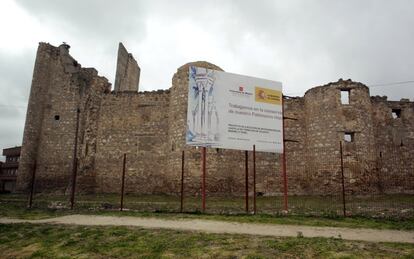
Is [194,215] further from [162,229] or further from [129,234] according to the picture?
[129,234]

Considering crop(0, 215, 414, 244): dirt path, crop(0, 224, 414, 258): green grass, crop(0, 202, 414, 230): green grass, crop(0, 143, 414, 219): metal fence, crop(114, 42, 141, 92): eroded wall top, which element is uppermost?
crop(114, 42, 141, 92): eroded wall top

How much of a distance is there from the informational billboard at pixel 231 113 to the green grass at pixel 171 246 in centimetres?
501

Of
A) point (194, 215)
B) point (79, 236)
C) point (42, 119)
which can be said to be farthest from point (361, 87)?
A: point (42, 119)

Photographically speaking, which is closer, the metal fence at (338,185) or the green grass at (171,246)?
the green grass at (171,246)

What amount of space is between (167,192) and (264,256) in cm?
1393

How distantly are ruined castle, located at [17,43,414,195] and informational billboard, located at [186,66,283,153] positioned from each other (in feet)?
21.3

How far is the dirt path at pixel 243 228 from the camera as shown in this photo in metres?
7.67

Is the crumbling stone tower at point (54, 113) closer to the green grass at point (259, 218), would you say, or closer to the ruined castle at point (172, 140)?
the ruined castle at point (172, 140)

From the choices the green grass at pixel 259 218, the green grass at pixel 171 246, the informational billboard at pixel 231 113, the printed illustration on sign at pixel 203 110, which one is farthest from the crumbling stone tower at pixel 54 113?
the green grass at pixel 171 246

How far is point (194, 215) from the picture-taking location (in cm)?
1095

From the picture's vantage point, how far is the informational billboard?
1228 centimetres

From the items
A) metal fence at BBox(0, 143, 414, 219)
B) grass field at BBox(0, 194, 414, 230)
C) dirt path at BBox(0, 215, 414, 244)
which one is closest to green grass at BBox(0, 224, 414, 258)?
dirt path at BBox(0, 215, 414, 244)

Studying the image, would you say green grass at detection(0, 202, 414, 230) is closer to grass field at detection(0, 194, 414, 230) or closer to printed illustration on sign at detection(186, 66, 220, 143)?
grass field at detection(0, 194, 414, 230)

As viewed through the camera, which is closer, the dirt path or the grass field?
the dirt path
